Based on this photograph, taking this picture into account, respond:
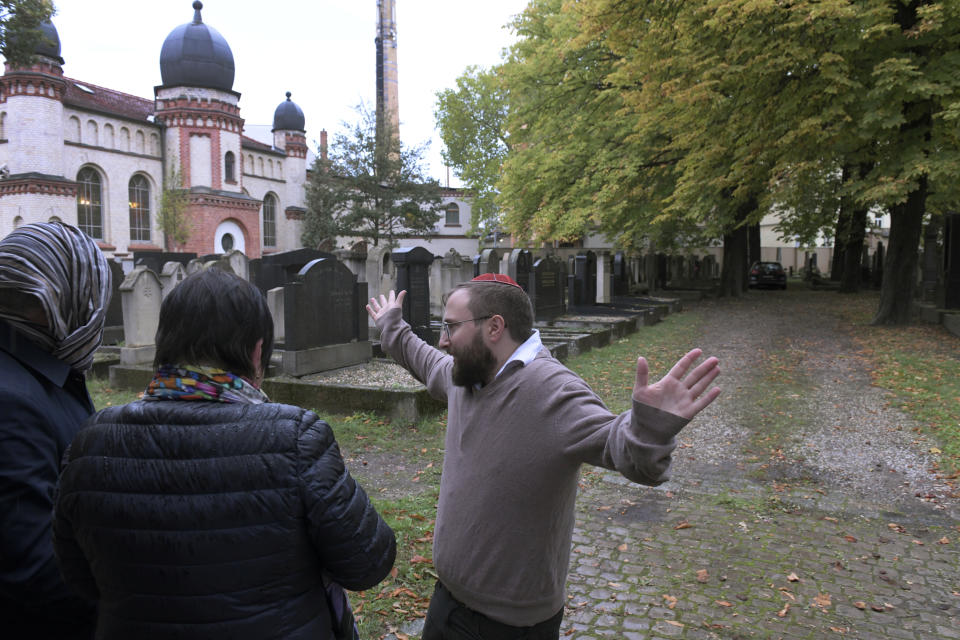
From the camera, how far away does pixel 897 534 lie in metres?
4.63

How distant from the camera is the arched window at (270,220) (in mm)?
45469

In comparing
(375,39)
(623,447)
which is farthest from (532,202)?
(375,39)

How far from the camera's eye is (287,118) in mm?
47812

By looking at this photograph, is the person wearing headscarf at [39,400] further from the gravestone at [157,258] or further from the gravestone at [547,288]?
the gravestone at [157,258]

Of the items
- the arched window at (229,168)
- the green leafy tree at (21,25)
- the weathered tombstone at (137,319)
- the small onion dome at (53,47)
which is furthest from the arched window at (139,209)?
the weathered tombstone at (137,319)

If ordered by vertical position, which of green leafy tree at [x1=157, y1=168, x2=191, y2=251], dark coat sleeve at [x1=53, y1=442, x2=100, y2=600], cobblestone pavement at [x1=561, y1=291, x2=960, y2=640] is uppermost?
green leafy tree at [x1=157, y1=168, x2=191, y2=251]

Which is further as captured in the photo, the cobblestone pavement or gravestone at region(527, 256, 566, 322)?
gravestone at region(527, 256, 566, 322)

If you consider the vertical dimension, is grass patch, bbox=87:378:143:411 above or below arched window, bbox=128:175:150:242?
below

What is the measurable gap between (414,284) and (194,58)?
34.2 m

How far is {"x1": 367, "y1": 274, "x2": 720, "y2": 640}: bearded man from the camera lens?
199 cm

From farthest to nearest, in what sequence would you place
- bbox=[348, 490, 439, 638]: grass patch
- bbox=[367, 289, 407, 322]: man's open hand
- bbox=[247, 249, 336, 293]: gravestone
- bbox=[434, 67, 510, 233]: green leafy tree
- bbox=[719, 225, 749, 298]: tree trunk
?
bbox=[434, 67, 510, 233]: green leafy tree → bbox=[719, 225, 749, 298]: tree trunk → bbox=[247, 249, 336, 293]: gravestone → bbox=[348, 490, 439, 638]: grass patch → bbox=[367, 289, 407, 322]: man's open hand

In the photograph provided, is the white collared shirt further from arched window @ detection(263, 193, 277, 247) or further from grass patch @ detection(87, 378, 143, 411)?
arched window @ detection(263, 193, 277, 247)

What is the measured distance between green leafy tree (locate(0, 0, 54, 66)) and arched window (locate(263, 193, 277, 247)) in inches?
1246

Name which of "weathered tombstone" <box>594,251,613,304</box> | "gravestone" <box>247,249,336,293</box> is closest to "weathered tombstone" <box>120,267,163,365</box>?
"gravestone" <box>247,249,336,293</box>
